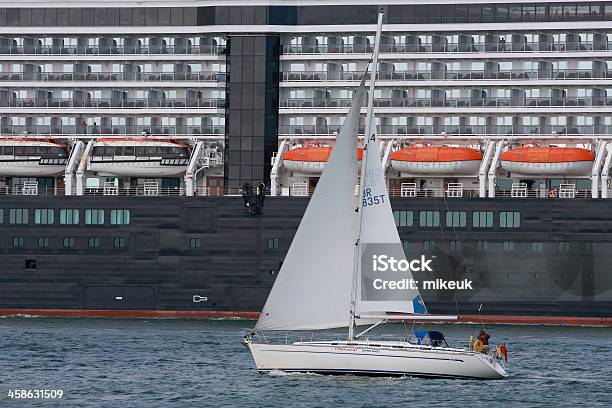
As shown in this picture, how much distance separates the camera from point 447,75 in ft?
263

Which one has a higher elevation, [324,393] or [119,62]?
[119,62]

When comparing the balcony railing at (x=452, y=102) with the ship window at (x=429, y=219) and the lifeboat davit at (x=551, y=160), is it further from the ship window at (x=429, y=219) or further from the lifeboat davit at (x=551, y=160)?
the ship window at (x=429, y=219)

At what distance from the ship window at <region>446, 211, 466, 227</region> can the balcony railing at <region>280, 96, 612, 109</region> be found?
5860mm

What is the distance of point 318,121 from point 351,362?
28.2m

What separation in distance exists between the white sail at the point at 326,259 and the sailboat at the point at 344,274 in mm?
32

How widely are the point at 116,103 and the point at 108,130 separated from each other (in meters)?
1.34

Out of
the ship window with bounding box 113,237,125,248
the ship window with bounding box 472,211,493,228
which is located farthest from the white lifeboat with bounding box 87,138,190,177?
the ship window with bounding box 472,211,493,228

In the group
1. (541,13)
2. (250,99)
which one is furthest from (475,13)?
(250,99)

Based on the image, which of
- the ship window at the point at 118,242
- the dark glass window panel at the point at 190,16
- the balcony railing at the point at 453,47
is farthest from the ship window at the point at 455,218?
the dark glass window panel at the point at 190,16

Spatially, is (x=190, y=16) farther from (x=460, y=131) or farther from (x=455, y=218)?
(x=455, y=218)

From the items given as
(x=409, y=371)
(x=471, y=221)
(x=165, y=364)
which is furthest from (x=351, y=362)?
(x=471, y=221)

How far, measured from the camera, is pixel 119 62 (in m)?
83.1

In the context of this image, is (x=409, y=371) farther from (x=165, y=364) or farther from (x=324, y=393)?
(x=165, y=364)

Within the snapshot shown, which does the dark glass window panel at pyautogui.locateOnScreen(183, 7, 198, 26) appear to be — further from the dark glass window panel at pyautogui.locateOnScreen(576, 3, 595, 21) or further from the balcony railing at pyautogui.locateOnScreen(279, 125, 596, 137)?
the dark glass window panel at pyautogui.locateOnScreen(576, 3, 595, 21)
